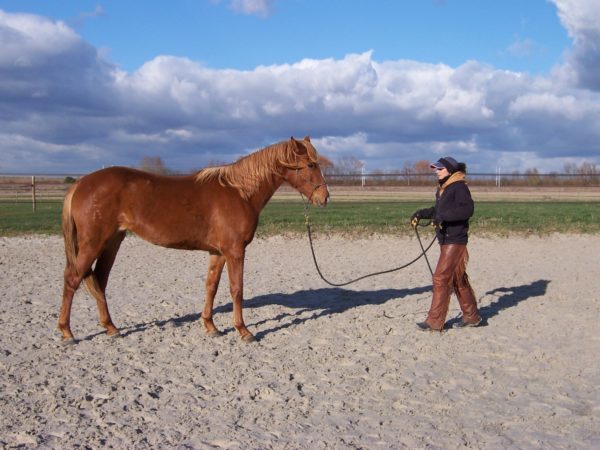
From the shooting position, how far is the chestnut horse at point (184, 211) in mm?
6094

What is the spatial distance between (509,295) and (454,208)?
3.10 m

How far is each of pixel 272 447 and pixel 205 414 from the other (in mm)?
739

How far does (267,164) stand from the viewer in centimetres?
662

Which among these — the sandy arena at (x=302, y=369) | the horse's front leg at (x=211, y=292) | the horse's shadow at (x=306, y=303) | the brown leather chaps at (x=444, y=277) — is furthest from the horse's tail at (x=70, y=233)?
the brown leather chaps at (x=444, y=277)

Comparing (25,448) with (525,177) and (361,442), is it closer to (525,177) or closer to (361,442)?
(361,442)

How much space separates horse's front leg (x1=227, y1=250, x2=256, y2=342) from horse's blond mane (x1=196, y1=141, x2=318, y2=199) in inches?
27.6

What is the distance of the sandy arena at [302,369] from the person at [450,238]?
28 centimetres

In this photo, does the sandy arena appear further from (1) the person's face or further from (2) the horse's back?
(1) the person's face

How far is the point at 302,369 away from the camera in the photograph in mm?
5488

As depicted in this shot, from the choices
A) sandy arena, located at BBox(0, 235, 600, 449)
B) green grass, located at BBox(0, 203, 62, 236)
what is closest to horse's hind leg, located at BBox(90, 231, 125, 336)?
sandy arena, located at BBox(0, 235, 600, 449)

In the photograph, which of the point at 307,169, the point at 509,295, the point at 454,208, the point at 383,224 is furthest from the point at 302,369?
the point at 383,224

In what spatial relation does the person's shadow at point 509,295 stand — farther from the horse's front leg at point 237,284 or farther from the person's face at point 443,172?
the horse's front leg at point 237,284

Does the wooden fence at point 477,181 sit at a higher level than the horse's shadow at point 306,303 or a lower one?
higher

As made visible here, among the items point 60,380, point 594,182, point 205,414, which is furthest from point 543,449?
point 594,182
